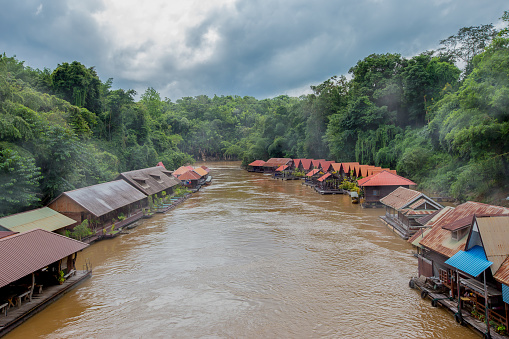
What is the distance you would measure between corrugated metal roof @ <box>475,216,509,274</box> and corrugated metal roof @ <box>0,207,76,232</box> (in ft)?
65.9

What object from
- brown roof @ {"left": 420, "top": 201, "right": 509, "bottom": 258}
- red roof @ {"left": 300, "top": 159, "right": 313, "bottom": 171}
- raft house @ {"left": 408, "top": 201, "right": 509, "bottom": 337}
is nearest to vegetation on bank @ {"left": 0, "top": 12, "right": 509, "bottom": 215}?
red roof @ {"left": 300, "top": 159, "right": 313, "bottom": 171}

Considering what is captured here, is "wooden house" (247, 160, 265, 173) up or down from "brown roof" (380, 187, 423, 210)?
up

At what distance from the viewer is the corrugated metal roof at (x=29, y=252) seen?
11233 mm

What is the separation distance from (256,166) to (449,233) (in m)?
64.6

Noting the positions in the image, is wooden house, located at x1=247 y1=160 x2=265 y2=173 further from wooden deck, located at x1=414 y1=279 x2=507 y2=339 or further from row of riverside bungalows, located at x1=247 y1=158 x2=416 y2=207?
wooden deck, located at x1=414 y1=279 x2=507 y2=339

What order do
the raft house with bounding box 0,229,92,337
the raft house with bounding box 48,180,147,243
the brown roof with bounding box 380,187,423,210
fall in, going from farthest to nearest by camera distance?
the brown roof with bounding box 380,187,423,210
the raft house with bounding box 48,180,147,243
the raft house with bounding box 0,229,92,337

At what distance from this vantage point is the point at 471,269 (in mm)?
9984

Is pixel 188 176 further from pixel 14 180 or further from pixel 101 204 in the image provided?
pixel 14 180

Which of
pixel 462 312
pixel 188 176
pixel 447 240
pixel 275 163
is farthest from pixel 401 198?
pixel 275 163

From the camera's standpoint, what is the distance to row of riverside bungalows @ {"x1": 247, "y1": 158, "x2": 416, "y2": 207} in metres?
32.3

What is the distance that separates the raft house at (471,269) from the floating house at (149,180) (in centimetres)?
2478

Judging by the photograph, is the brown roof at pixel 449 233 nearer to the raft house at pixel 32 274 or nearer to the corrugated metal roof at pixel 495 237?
the corrugated metal roof at pixel 495 237

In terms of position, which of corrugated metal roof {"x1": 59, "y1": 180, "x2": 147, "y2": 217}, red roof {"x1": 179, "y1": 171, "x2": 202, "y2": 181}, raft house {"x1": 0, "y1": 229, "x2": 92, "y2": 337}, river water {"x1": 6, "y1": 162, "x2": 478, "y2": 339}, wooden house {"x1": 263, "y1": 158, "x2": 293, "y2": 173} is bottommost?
river water {"x1": 6, "y1": 162, "x2": 478, "y2": 339}

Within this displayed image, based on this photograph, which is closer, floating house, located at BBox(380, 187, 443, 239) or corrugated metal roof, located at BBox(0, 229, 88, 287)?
corrugated metal roof, located at BBox(0, 229, 88, 287)
